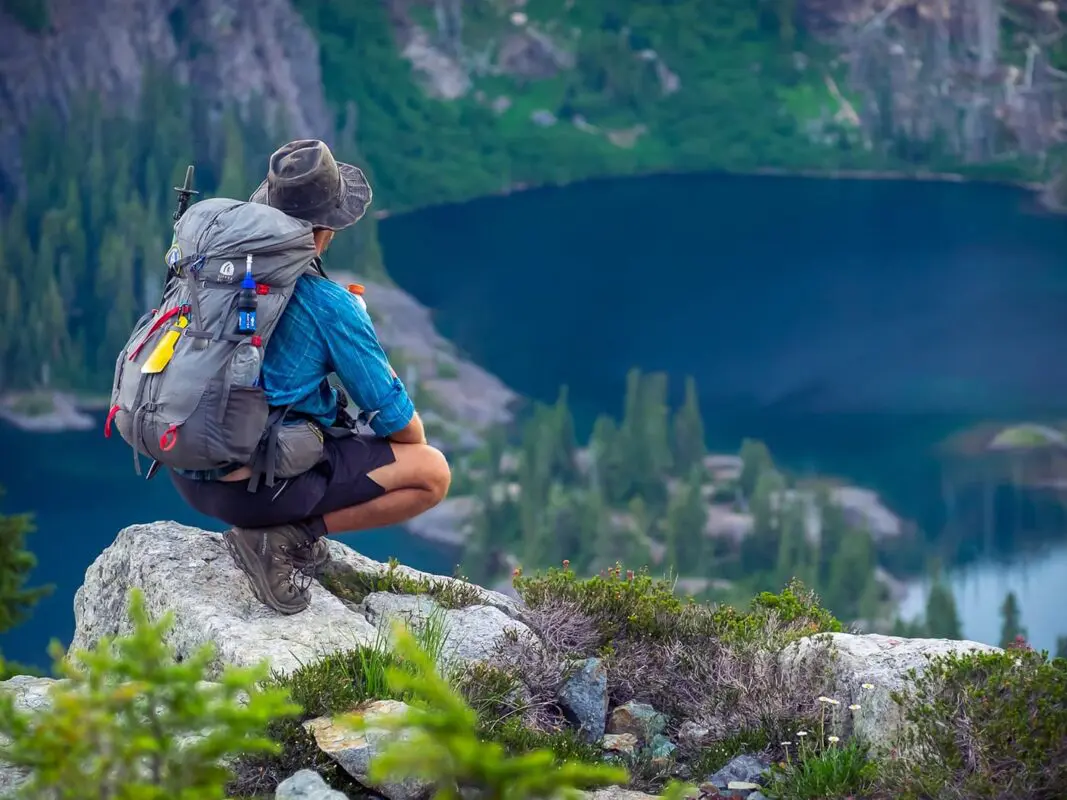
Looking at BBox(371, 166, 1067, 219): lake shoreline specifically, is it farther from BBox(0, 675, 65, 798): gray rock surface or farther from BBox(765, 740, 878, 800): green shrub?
BBox(765, 740, 878, 800): green shrub

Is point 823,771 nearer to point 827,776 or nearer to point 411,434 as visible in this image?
point 827,776

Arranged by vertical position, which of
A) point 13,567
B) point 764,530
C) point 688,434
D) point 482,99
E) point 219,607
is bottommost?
point 764,530

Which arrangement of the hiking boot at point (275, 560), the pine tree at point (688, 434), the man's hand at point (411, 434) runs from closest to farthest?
the man's hand at point (411, 434), the hiking boot at point (275, 560), the pine tree at point (688, 434)

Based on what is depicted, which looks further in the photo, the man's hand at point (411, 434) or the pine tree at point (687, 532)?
the pine tree at point (687, 532)

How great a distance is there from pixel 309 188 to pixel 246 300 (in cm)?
57

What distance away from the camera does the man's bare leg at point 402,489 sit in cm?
620

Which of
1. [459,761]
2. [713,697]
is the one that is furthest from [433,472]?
[459,761]

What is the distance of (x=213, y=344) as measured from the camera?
5.52m

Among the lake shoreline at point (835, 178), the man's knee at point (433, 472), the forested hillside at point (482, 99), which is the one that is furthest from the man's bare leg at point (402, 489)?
the lake shoreline at point (835, 178)

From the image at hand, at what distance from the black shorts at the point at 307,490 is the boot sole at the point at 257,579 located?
119mm

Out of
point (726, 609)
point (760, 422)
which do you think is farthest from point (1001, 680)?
point (760, 422)

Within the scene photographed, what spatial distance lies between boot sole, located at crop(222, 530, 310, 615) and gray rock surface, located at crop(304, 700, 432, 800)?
106 centimetres

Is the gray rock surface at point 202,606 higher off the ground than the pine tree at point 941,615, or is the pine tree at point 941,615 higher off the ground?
the gray rock surface at point 202,606

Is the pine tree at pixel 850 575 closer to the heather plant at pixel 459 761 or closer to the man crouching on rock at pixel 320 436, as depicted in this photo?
the man crouching on rock at pixel 320 436
